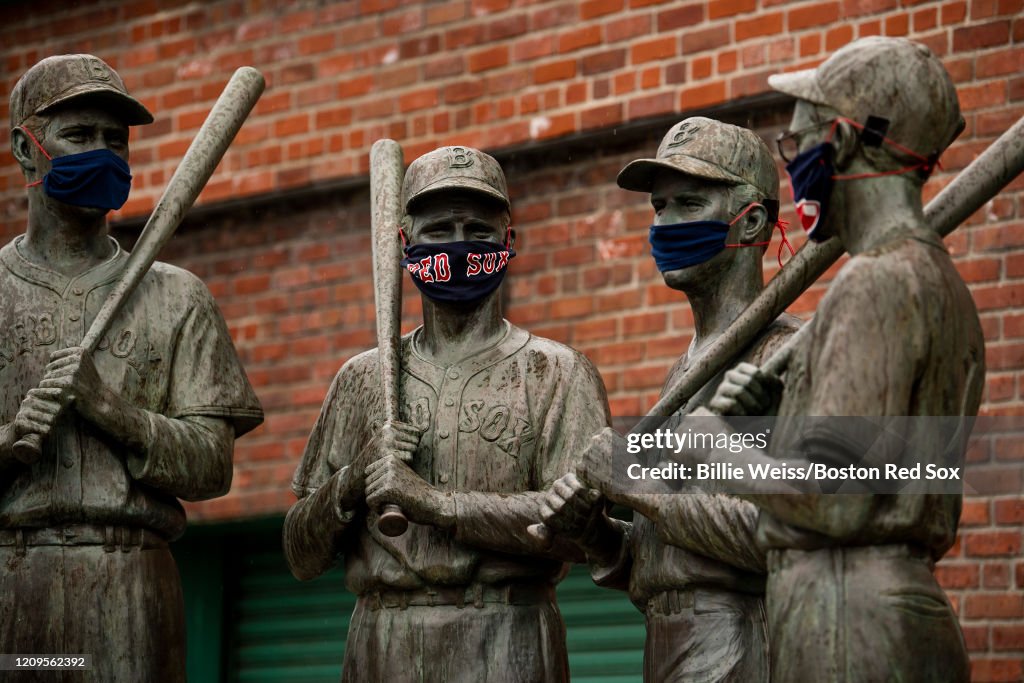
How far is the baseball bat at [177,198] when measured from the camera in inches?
282

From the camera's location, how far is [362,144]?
431 inches

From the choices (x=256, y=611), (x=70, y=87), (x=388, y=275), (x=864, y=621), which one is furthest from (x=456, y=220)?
(x=256, y=611)

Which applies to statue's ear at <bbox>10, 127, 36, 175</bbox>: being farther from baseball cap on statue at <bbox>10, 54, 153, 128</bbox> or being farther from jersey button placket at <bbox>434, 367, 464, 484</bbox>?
jersey button placket at <bbox>434, 367, 464, 484</bbox>

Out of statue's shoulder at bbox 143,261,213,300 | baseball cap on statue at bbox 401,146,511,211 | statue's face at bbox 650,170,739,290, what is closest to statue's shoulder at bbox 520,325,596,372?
baseball cap on statue at bbox 401,146,511,211

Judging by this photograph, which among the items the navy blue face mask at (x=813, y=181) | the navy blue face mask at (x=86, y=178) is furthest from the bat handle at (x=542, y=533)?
the navy blue face mask at (x=86, y=178)

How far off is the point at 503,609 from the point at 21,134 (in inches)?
89.3

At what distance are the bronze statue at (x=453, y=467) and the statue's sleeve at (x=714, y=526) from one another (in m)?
0.58

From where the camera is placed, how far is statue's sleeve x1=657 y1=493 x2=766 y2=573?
19.7ft

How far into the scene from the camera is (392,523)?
6.50m

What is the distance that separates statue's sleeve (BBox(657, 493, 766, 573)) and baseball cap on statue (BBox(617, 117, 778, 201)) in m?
0.98

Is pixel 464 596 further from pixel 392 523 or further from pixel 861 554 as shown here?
pixel 861 554

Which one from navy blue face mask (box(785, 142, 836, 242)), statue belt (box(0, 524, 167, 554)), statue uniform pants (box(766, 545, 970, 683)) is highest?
navy blue face mask (box(785, 142, 836, 242))

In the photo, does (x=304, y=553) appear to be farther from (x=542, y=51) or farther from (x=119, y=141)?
(x=542, y=51)

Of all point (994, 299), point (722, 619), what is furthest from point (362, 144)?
point (722, 619)
